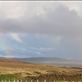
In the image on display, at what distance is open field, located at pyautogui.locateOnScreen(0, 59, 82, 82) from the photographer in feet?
21.7

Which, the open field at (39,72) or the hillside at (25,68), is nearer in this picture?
the open field at (39,72)

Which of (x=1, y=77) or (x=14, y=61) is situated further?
(x=14, y=61)

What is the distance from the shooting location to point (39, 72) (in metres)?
6.69

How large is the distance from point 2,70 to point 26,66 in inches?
25.1

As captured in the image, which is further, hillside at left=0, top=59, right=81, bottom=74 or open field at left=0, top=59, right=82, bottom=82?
hillside at left=0, top=59, right=81, bottom=74

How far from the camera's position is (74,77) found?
265 inches

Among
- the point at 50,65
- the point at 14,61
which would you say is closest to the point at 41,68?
the point at 50,65

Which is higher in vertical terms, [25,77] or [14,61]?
[14,61]

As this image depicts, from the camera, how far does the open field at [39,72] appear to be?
660 centimetres

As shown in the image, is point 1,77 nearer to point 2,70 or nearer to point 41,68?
point 2,70

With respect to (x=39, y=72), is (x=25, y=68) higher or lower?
higher

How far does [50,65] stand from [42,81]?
0.48 m

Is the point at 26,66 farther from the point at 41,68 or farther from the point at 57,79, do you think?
the point at 57,79

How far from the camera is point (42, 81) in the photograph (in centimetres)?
660
